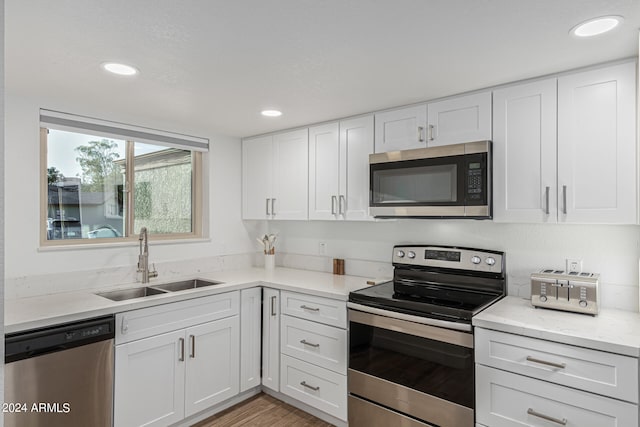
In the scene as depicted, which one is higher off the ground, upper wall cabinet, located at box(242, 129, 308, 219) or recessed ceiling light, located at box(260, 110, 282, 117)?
recessed ceiling light, located at box(260, 110, 282, 117)

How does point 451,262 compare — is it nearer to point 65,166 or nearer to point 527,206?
point 527,206

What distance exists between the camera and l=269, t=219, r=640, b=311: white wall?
2074 millimetres

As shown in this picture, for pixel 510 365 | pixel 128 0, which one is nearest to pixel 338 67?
pixel 128 0

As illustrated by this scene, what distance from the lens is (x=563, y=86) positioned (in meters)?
2.00

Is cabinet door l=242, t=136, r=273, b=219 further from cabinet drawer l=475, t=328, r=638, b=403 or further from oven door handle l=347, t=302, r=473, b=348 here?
cabinet drawer l=475, t=328, r=638, b=403

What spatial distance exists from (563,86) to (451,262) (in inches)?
Result: 47.5

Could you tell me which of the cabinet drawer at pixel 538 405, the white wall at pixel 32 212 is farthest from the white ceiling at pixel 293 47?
the cabinet drawer at pixel 538 405

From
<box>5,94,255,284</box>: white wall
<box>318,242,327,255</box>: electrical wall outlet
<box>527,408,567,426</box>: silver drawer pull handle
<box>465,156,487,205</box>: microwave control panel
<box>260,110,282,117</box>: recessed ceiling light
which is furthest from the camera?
<box>318,242,327,255</box>: electrical wall outlet

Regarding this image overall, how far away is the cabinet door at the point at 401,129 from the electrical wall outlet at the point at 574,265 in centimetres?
108

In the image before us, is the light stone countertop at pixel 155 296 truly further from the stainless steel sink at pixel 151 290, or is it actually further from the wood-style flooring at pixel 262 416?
the wood-style flooring at pixel 262 416

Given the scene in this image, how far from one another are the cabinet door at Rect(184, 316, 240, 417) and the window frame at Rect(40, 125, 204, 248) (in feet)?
2.99

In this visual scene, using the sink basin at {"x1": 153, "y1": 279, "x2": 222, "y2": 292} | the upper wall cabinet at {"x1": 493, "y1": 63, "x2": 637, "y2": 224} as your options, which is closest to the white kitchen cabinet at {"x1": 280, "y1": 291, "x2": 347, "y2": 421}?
the sink basin at {"x1": 153, "y1": 279, "x2": 222, "y2": 292}

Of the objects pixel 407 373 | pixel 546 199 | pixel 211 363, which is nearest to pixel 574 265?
pixel 546 199

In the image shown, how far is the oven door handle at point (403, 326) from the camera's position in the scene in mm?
1987
